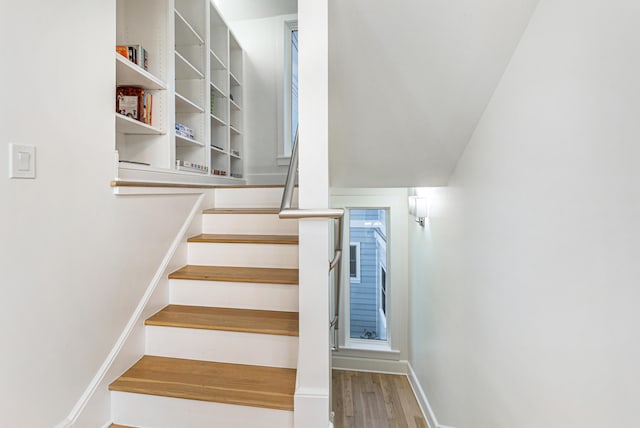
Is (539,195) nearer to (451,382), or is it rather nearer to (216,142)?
(451,382)

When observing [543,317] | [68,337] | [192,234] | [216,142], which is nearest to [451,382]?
[543,317]

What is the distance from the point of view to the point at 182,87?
2709 millimetres

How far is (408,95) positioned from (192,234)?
1.60 metres

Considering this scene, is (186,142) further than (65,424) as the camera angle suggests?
Yes

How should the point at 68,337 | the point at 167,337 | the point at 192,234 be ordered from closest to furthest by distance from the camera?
1. the point at 68,337
2. the point at 167,337
3. the point at 192,234

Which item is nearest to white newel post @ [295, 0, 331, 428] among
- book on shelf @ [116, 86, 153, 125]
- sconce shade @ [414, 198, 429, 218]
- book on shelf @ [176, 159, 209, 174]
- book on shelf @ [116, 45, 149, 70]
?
book on shelf @ [116, 45, 149, 70]

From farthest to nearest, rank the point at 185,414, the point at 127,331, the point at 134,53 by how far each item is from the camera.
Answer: the point at 134,53 → the point at 127,331 → the point at 185,414

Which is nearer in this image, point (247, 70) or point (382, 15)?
point (382, 15)

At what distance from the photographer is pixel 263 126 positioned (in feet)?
12.6

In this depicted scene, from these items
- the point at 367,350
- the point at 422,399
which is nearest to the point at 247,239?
the point at 422,399

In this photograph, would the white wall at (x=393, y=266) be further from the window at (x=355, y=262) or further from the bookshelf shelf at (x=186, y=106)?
the bookshelf shelf at (x=186, y=106)

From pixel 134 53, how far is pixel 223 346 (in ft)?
5.83

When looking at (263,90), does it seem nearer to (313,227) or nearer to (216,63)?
(216,63)

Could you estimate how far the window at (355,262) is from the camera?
14.4 feet
